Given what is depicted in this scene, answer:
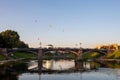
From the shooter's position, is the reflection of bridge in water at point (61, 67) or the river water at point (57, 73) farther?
the reflection of bridge in water at point (61, 67)

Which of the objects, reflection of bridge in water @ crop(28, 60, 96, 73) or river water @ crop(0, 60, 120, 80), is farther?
reflection of bridge in water @ crop(28, 60, 96, 73)

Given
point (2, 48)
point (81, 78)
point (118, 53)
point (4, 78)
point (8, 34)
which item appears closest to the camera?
point (4, 78)

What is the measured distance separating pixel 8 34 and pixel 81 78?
10432cm

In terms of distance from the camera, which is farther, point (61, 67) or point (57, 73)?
point (61, 67)

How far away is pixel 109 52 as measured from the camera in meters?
169

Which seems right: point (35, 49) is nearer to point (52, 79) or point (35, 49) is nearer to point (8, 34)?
point (8, 34)

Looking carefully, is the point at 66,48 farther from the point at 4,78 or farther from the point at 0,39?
the point at 4,78

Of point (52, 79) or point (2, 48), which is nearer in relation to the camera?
point (52, 79)

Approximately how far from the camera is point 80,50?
539ft

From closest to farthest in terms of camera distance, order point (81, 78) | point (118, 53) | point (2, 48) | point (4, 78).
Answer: point (4, 78) → point (81, 78) → point (2, 48) → point (118, 53)

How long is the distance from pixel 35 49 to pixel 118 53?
39676 millimetres

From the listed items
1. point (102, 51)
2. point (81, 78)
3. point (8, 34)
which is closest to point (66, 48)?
point (102, 51)

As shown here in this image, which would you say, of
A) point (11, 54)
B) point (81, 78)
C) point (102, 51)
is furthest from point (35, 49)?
point (81, 78)

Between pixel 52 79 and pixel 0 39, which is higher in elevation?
pixel 0 39
